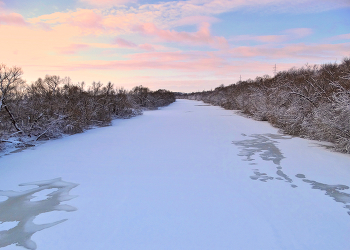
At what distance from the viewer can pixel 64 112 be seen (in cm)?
1252

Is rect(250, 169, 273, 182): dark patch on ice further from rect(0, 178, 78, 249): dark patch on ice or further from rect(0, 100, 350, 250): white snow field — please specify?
rect(0, 178, 78, 249): dark patch on ice

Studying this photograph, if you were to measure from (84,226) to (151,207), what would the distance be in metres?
1.16

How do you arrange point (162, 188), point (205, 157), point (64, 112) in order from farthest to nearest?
point (64, 112)
point (205, 157)
point (162, 188)

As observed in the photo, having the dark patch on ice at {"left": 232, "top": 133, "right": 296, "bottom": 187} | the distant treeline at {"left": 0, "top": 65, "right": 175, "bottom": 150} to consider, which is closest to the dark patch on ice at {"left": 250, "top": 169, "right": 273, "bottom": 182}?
the dark patch on ice at {"left": 232, "top": 133, "right": 296, "bottom": 187}

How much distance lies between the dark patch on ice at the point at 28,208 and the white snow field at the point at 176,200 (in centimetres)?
2

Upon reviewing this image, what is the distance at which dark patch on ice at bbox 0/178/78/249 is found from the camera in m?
3.45

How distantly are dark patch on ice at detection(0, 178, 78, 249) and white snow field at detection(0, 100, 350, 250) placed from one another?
0.7 inches

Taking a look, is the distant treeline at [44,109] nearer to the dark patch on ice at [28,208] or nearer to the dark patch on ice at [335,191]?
the dark patch on ice at [28,208]

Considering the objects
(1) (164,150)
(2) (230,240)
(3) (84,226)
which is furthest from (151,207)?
(1) (164,150)

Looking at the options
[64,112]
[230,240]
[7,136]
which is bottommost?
[230,240]

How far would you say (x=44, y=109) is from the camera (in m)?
11.0

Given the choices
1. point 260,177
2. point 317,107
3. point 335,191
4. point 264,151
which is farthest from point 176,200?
point 317,107

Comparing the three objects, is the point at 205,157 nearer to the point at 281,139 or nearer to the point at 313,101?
the point at 281,139

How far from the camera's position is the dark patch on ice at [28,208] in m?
3.45
